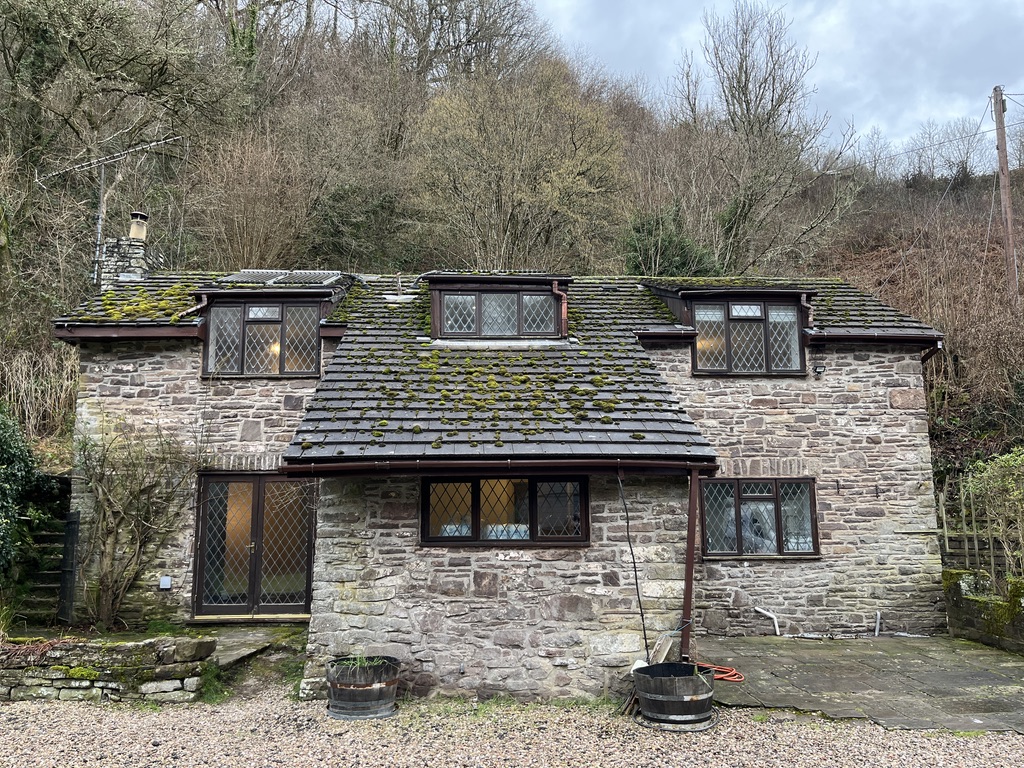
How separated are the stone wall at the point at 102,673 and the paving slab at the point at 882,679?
563 centimetres

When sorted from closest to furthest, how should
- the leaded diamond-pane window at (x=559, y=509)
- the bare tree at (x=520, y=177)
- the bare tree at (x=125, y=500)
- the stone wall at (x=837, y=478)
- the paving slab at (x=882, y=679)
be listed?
the paving slab at (x=882, y=679)
the leaded diamond-pane window at (x=559, y=509)
the bare tree at (x=125, y=500)
the stone wall at (x=837, y=478)
the bare tree at (x=520, y=177)

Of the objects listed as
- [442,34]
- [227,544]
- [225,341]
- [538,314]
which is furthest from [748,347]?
[442,34]

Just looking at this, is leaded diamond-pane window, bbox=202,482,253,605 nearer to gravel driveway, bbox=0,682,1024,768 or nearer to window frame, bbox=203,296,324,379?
window frame, bbox=203,296,324,379

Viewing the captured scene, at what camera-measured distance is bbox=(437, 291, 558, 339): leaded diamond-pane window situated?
1016 centimetres

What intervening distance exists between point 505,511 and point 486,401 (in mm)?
1361

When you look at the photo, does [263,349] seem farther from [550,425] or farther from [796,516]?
[796,516]

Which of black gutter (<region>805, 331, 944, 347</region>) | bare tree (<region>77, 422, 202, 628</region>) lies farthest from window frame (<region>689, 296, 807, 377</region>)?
bare tree (<region>77, 422, 202, 628</region>)

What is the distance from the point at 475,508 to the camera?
729cm

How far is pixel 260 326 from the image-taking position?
34.5 feet

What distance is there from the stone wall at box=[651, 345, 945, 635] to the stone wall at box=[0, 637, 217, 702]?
7.10 meters

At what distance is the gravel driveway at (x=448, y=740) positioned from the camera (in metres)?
5.46

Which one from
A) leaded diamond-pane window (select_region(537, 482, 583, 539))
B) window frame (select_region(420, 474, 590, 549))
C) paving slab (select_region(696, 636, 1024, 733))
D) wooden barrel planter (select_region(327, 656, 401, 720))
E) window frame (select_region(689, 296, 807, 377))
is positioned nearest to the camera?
wooden barrel planter (select_region(327, 656, 401, 720))

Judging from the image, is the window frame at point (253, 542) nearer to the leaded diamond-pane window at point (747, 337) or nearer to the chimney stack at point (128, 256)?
the chimney stack at point (128, 256)

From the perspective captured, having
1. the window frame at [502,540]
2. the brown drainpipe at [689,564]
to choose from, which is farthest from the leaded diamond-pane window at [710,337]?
the window frame at [502,540]
